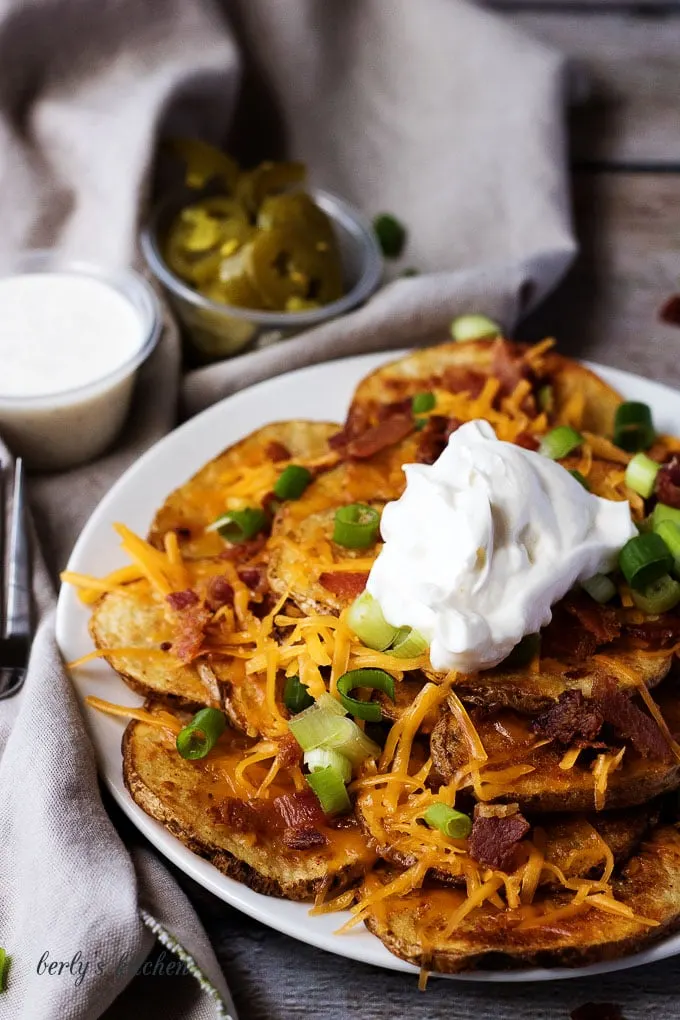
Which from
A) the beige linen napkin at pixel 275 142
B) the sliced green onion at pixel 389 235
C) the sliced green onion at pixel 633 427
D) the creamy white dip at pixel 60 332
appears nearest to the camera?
the sliced green onion at pixel 633 427

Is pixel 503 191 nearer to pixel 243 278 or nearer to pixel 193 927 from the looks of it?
pixel 243 278

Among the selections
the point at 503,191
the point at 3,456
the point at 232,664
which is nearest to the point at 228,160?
the point at 503,191

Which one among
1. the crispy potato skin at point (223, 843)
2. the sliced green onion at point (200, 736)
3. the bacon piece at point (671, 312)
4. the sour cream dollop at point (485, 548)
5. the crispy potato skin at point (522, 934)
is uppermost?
the sour cream dollop at point (485, 548)

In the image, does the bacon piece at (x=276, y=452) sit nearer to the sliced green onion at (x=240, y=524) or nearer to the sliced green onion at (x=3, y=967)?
the sliced green onion at (x=240, y=524)

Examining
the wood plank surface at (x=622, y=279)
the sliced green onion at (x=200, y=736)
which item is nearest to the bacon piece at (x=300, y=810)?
the sliced green onion at (x=200, y=736)

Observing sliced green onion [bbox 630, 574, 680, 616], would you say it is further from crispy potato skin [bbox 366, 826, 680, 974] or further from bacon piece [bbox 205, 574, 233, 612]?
bacon piece [bbox 205, 574, 233, 612]

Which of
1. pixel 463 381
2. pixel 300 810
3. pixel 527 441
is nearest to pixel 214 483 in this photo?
pixel 463 381

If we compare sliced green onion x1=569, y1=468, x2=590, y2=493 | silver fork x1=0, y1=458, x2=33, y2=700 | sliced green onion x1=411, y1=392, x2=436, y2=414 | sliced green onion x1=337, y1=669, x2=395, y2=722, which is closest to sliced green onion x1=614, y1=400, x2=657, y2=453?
sliced green onion x1=569, y1=468, x2=590, y2=493
